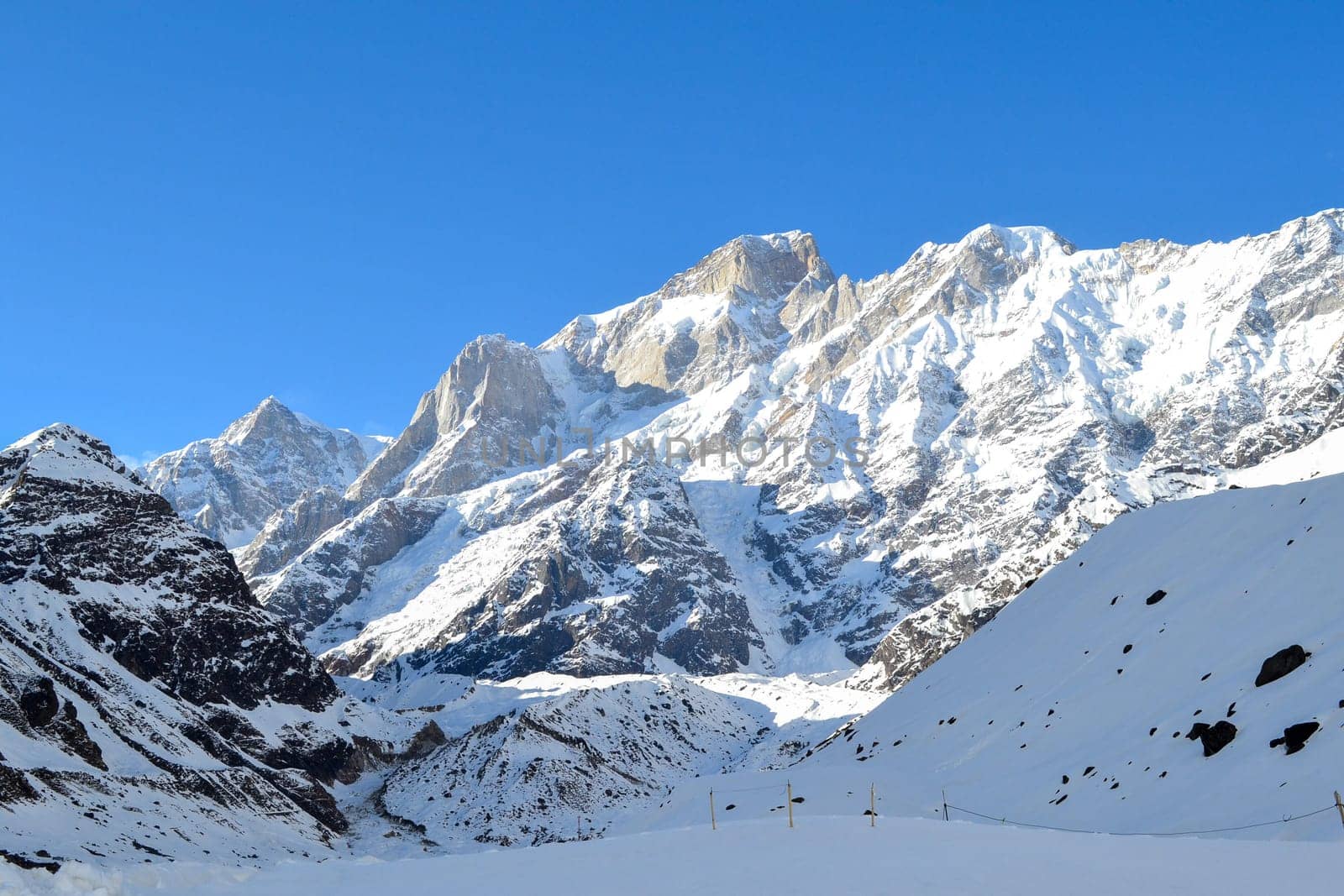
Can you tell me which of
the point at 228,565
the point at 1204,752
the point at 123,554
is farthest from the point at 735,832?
the point at 228,565

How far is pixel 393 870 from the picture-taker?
35.8 meters

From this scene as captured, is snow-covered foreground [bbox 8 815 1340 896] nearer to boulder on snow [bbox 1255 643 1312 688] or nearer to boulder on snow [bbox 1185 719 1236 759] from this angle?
boulder on snow [bbox 1185 719 1236 759]

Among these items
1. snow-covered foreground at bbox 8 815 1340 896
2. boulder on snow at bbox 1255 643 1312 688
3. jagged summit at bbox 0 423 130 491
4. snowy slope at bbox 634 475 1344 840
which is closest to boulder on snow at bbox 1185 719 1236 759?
snowy slope at bbox 634 475 1344 840

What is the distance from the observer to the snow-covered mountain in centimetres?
8469

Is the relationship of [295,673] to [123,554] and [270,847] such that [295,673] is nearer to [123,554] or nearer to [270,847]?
[123,554]

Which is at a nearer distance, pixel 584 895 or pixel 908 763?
pixel 584 895

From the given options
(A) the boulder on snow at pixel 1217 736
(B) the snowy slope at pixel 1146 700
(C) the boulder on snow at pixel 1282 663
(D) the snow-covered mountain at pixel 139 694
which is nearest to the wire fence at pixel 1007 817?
(B) the snowy slope at pixel 1146 700

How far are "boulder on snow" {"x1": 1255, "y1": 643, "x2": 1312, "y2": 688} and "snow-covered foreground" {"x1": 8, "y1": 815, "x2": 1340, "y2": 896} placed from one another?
50.3 feet

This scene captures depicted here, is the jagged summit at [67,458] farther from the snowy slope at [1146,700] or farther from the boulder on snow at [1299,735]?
the boulder on snow at [1299,735]

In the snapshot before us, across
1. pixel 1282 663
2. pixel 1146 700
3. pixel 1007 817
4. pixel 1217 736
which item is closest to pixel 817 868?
pixel 1217 736

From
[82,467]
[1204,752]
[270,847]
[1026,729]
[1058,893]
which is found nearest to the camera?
[1058,893]

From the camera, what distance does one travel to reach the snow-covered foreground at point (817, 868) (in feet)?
86.2

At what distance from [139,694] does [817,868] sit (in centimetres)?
13061

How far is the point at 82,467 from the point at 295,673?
160 feet
